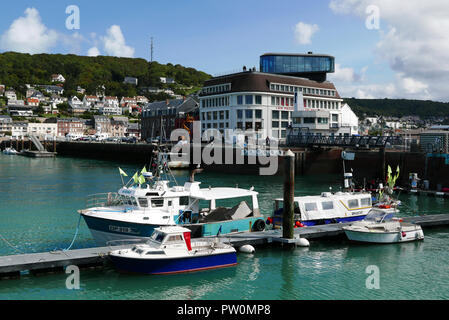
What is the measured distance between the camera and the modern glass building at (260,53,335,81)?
12756cm

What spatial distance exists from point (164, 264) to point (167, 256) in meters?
0.43

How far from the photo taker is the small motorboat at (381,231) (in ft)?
92.4

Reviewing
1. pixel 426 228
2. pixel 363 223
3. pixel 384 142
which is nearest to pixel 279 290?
pixel 363 223

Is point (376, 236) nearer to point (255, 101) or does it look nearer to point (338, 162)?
point (338, 162)

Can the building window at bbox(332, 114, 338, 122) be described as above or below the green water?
above

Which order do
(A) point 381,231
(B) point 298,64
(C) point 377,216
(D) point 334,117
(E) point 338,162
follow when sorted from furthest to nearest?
(B) point 298,64, (D) point 334,117, (E) point 338,162, (C) point 377,216, (A) point 381,231

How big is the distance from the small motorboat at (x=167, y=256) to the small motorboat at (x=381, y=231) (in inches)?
412

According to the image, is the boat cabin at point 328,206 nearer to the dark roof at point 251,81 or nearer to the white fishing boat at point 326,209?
the white fishing boat at point 326,209

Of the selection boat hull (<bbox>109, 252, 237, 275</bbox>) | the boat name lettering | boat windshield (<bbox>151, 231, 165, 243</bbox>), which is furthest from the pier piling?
the boat name lettering

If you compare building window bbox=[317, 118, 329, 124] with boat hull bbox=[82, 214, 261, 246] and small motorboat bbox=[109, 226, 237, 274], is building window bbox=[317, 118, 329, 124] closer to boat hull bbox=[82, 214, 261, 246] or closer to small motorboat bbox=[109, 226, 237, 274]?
boat hull bbox=[82, 214, 261, 246]

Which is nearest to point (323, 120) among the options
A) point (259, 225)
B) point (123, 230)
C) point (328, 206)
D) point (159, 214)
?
point (328, 206)

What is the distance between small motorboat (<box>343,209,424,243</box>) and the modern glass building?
102591 millimetres

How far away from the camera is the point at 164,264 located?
832 inches

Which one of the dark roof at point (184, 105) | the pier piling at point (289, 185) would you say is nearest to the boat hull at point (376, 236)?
the pier piling at point (289, 185)
